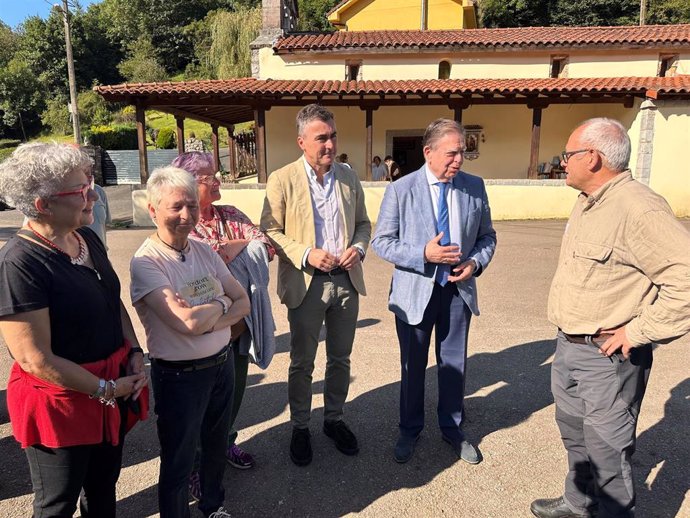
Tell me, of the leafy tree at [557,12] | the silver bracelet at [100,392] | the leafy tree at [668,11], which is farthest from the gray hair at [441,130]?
the leafy tree at [668,11]

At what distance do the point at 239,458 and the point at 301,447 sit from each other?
358 millimetres

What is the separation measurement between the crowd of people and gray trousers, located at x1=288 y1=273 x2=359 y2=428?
12 mm

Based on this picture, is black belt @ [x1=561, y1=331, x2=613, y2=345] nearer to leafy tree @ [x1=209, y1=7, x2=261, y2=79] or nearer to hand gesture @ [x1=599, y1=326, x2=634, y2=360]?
hand gesture @ [x1=599, y1=326, x2=634, y2=360]

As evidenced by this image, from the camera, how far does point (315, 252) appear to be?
2.54m

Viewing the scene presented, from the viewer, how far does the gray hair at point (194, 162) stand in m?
2.14

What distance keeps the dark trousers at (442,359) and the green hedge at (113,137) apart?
27504 millimetres

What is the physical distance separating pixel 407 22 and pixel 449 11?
2.22 m

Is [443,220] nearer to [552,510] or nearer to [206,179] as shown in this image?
[206,179]

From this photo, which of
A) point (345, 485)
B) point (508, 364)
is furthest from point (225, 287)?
point (508, 364)

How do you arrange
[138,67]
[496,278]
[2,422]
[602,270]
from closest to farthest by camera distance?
1. [602,270]
2. [2,422]
3. [496,278]
4. [138,67]

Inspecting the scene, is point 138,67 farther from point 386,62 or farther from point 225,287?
point 225,287

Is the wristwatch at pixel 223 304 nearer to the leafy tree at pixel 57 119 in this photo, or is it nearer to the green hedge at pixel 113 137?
the green hedge at pixel 113 137

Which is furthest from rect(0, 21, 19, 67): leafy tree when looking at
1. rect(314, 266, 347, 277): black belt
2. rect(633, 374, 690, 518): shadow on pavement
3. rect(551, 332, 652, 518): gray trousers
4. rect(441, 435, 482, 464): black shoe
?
rect(633, 374, 690, 518): shadow on pavement

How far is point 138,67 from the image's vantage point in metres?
41.2
